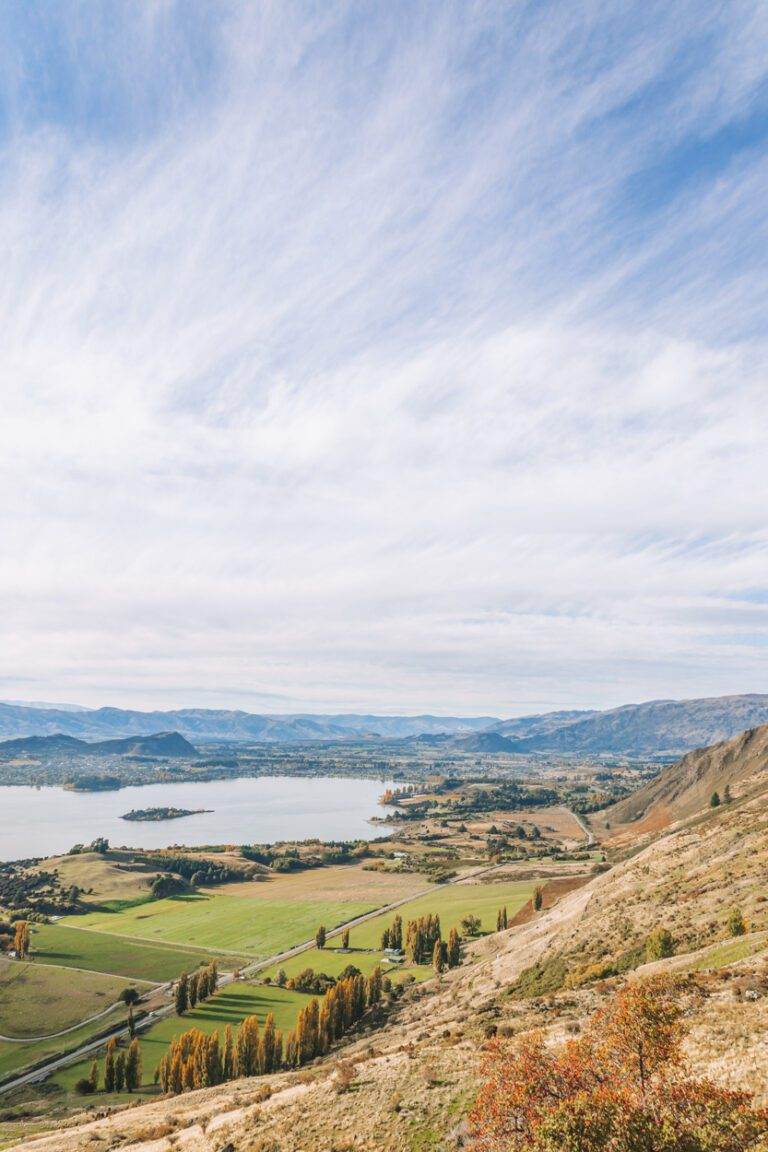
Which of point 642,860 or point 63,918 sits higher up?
point 642,860

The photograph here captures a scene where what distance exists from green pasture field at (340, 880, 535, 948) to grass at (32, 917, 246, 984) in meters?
31.4

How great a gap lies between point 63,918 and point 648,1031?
206 meters

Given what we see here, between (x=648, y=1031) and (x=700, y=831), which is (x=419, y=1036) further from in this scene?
(x=700, y=831)

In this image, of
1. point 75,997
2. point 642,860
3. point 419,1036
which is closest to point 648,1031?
point 419,1036

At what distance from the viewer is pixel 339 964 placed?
124 m

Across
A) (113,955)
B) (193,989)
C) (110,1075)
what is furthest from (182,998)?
(113,955)

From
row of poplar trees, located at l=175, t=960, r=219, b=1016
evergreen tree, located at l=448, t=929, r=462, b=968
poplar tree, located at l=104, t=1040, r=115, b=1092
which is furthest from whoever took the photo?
row of poplar trees, located at l=175, t=960, r=219, b=1016

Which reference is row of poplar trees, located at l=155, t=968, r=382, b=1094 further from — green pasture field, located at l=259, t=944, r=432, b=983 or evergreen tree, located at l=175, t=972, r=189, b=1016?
green pasture field, located at l=259, t=944, r=432, b=983

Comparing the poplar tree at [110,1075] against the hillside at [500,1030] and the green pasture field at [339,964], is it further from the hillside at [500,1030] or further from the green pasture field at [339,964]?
the green pasture field at [339,964]

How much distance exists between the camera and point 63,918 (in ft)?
598

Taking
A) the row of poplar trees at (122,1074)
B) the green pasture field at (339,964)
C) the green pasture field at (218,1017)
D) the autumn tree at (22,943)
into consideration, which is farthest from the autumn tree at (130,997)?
the autumn tree at (22,943)

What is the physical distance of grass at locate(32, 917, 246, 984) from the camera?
133 meters

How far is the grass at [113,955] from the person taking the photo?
133 metres

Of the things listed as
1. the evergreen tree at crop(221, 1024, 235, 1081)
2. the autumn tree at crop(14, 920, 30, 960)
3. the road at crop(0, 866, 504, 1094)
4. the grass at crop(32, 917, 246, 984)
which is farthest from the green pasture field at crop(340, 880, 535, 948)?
the autumn tree at crop(14, 920, 30, 960)
